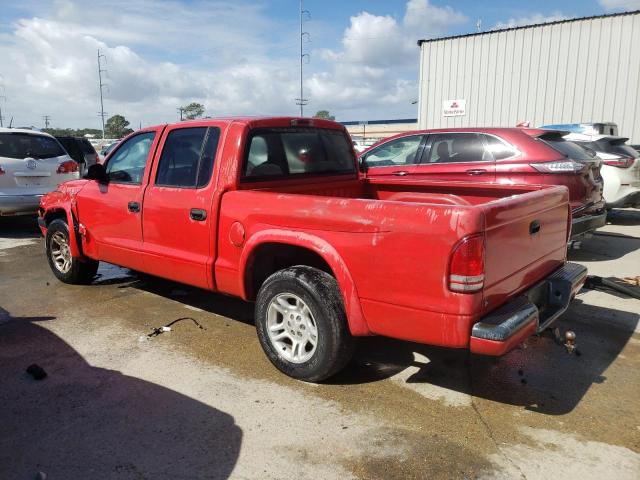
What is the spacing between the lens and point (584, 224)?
6.22 meters

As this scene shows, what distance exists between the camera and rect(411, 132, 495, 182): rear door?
6.56 m

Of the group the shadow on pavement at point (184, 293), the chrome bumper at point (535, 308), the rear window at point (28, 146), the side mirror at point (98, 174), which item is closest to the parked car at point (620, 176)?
the chrome bumper at point (535, 308)

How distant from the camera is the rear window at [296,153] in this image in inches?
164

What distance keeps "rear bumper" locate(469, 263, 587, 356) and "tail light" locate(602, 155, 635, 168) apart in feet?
20.1

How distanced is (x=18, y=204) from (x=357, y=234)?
776 centimetres

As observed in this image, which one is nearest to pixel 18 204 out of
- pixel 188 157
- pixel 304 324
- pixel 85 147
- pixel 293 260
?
pixel 188 157

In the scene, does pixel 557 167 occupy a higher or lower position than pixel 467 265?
higher

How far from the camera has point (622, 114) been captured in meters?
13.6

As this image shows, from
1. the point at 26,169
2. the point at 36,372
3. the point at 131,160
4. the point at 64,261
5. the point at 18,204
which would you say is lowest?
the point at 36,372

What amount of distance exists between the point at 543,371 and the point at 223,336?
2.49 meters

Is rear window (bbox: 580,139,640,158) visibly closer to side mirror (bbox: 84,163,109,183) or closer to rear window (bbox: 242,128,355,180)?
rear window (bbox: 242,128,355,180)

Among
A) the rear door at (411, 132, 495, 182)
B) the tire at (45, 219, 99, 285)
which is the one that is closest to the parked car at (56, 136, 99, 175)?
the tire at (45, 219, 99, 285)

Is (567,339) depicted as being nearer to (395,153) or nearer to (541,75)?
(395,153)

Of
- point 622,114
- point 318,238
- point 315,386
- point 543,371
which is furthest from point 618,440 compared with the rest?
point 622,114
